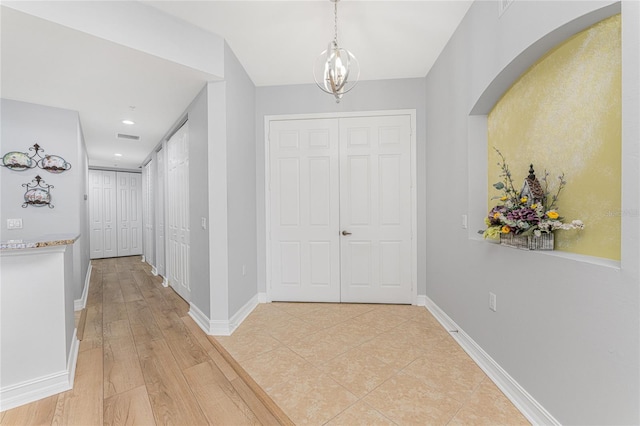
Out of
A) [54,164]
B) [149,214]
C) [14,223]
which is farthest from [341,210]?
[149,214]

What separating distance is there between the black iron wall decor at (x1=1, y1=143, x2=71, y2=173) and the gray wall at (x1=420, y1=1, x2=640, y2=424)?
14.9 ft

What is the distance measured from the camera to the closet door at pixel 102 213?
6.40 meters

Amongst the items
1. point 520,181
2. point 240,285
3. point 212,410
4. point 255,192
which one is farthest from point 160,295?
point 520,181

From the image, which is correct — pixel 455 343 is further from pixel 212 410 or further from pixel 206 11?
pixel 206 11

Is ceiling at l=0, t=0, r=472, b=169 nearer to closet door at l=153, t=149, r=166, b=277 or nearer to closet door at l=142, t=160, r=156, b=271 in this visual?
closet door at l=153, t=149, r=166, b=277

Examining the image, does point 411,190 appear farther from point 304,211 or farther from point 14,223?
point 14,223

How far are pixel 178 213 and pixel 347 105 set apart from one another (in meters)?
2.72

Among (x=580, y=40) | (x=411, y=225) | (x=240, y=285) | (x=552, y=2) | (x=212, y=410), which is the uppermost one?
(x=552, y=2)

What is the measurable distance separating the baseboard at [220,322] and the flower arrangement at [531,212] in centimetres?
240

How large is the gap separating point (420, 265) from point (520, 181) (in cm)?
164

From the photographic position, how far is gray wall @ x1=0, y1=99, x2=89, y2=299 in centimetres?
283

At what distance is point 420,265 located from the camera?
3119mm

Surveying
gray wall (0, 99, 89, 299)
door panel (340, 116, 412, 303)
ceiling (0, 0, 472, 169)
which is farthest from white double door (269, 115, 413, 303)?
gray wall (0, 99, 89, 299)

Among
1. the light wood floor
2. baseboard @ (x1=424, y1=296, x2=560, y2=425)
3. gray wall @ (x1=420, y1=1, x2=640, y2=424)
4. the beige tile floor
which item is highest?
gray wall @ (x1=420, y1=1, x2=640, y2=424)
